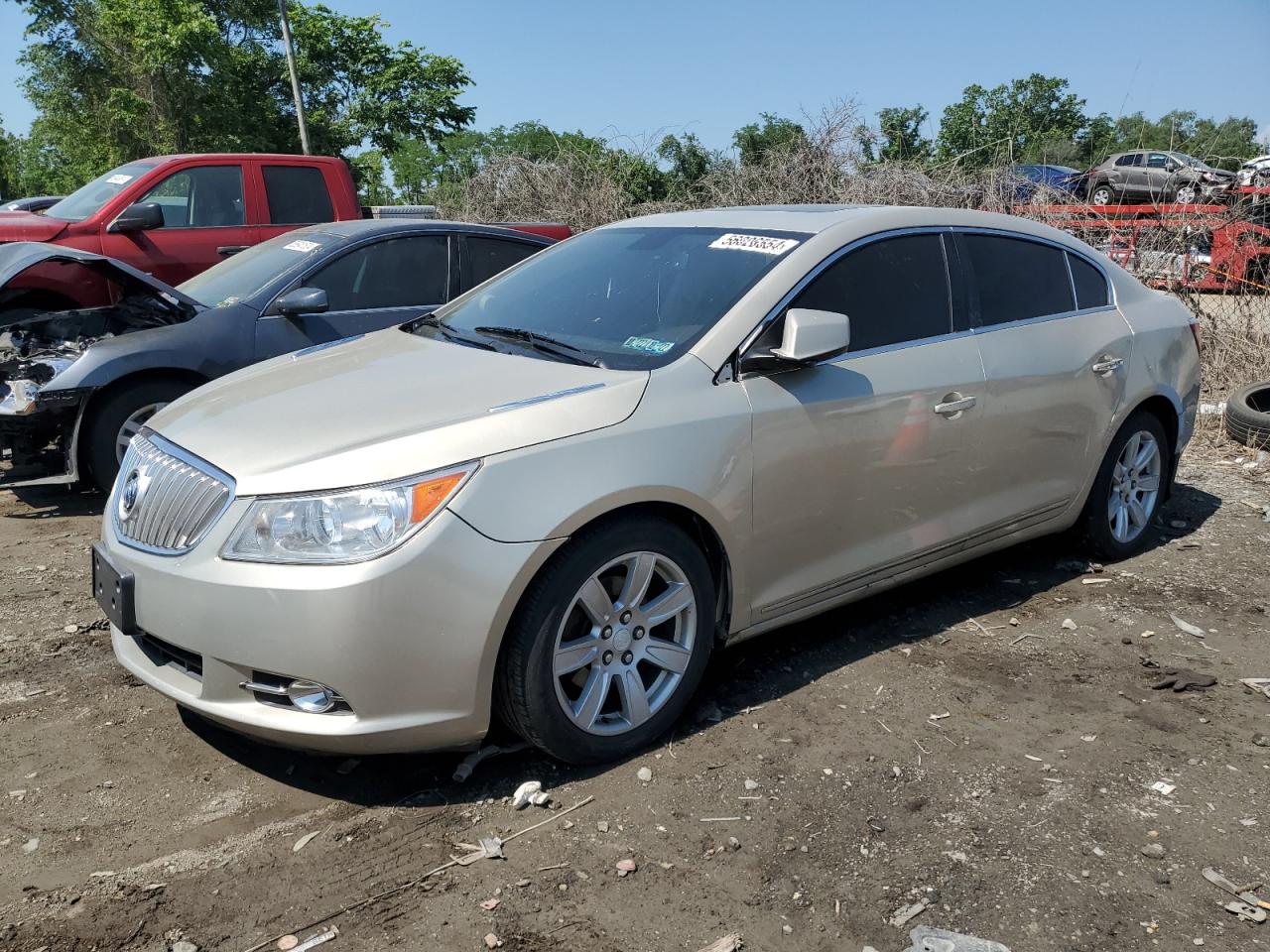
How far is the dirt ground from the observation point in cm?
259

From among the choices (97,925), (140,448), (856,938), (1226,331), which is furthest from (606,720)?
(1226,331)

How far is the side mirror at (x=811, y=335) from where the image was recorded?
11.4 ft

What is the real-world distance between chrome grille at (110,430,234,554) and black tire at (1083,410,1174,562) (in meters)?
3.90

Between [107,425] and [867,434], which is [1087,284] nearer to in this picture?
[867,434]

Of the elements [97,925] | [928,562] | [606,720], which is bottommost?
[97,925]

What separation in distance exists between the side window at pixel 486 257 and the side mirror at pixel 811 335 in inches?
145

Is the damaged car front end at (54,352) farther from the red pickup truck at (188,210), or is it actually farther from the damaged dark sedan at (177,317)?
the red pickup truck at (188,210)

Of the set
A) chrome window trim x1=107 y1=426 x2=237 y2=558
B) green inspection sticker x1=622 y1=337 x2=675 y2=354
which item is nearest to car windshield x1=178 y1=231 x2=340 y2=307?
chrome window trim x1=107 y1=426 x2=237 y2=558

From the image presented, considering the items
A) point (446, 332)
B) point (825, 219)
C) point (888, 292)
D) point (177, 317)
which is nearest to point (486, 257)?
point (177, 317)

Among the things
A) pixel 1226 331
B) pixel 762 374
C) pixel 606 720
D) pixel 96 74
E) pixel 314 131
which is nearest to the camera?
pixel 606 720

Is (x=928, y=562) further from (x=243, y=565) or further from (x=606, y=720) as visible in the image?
(x=243, y=565)

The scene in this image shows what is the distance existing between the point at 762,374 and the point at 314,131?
138 feet

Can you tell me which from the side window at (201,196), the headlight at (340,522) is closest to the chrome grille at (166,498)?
the headlight at (340,522)

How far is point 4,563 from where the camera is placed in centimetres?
514
